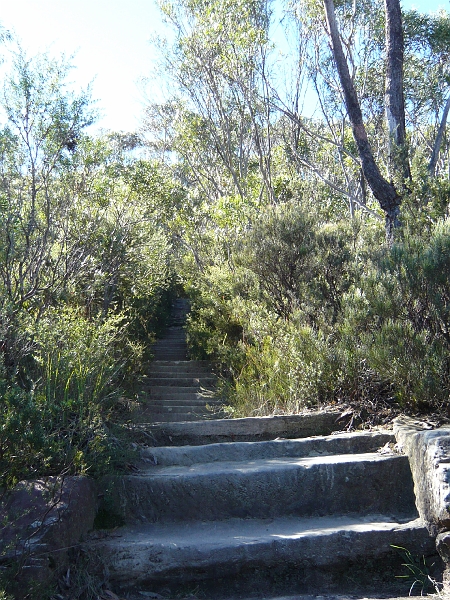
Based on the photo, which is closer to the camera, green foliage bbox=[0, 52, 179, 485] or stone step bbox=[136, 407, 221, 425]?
green foliage bbox=[0, 52, 179, 485]

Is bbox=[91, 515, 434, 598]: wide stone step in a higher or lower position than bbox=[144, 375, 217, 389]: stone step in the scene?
lower

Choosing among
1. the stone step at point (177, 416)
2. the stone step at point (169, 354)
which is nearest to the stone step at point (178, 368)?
the stone step at point (169, 354)

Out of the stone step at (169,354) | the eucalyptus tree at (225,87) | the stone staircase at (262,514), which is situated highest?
the eucalyptus tree at (225,87)

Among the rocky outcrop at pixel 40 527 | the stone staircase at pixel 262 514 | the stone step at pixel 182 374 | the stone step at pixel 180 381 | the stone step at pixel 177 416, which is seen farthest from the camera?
the stone step at pixel 182 374

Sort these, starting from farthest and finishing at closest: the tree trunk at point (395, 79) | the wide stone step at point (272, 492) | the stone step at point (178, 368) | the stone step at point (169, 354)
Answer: the stone step at point (169, 354) < the stone step at point (178, 368) < the tree trunk at point (395, 79) < the wide stone step at point (272, 492)

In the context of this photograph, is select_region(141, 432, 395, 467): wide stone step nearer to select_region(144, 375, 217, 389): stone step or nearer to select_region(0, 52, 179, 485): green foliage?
select_region(0, 52, 179, 485): green foliage

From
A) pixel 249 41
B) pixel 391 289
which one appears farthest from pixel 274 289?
pixel 249 41

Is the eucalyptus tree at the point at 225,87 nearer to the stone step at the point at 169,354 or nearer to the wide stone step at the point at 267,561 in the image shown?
the stone step at the point at 169,354

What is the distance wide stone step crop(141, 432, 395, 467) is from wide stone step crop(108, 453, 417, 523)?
1.63ft

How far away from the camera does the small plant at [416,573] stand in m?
4.18

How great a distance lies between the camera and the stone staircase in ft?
14.0

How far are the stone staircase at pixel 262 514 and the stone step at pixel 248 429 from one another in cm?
1

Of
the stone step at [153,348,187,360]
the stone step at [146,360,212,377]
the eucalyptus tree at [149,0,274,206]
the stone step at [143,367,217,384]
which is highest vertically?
the eucalyptus tree at [149,0,274,206]

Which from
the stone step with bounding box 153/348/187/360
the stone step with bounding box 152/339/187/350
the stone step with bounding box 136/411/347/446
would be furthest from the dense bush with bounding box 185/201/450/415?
the stone step with bounding box 152/339/187/350
